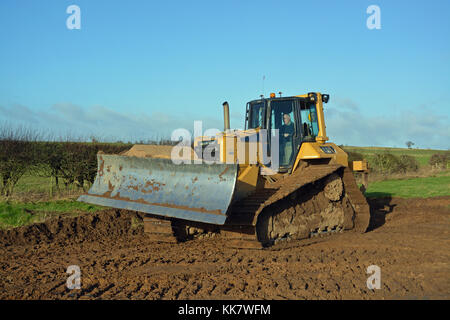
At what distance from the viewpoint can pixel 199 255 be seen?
255 inches

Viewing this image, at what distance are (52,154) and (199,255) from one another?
940 cm

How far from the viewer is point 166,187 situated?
7062mm

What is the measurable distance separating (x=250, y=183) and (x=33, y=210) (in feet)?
19.7

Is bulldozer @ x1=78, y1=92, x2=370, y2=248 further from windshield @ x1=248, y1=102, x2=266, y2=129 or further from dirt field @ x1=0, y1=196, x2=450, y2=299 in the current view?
dirt field @ x1=0, y1=196, x2=450, y2=299

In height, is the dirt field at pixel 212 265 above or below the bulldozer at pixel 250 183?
below

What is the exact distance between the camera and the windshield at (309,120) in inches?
356

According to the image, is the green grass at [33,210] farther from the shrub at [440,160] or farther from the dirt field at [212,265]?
the shrub at [440,160]

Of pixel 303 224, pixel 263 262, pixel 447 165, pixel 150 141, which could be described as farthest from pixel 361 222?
pixel 447 165

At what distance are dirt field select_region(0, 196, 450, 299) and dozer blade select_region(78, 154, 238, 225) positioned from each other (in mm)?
675

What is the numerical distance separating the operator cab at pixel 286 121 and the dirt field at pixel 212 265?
190cm

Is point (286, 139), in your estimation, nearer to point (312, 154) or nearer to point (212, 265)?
point (312, 154)

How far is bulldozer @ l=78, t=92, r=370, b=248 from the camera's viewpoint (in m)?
6.68

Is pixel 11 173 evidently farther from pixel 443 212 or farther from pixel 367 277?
pixel 443 212

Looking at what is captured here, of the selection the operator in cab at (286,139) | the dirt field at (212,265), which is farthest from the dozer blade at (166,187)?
the operator in cab at (286,139)
